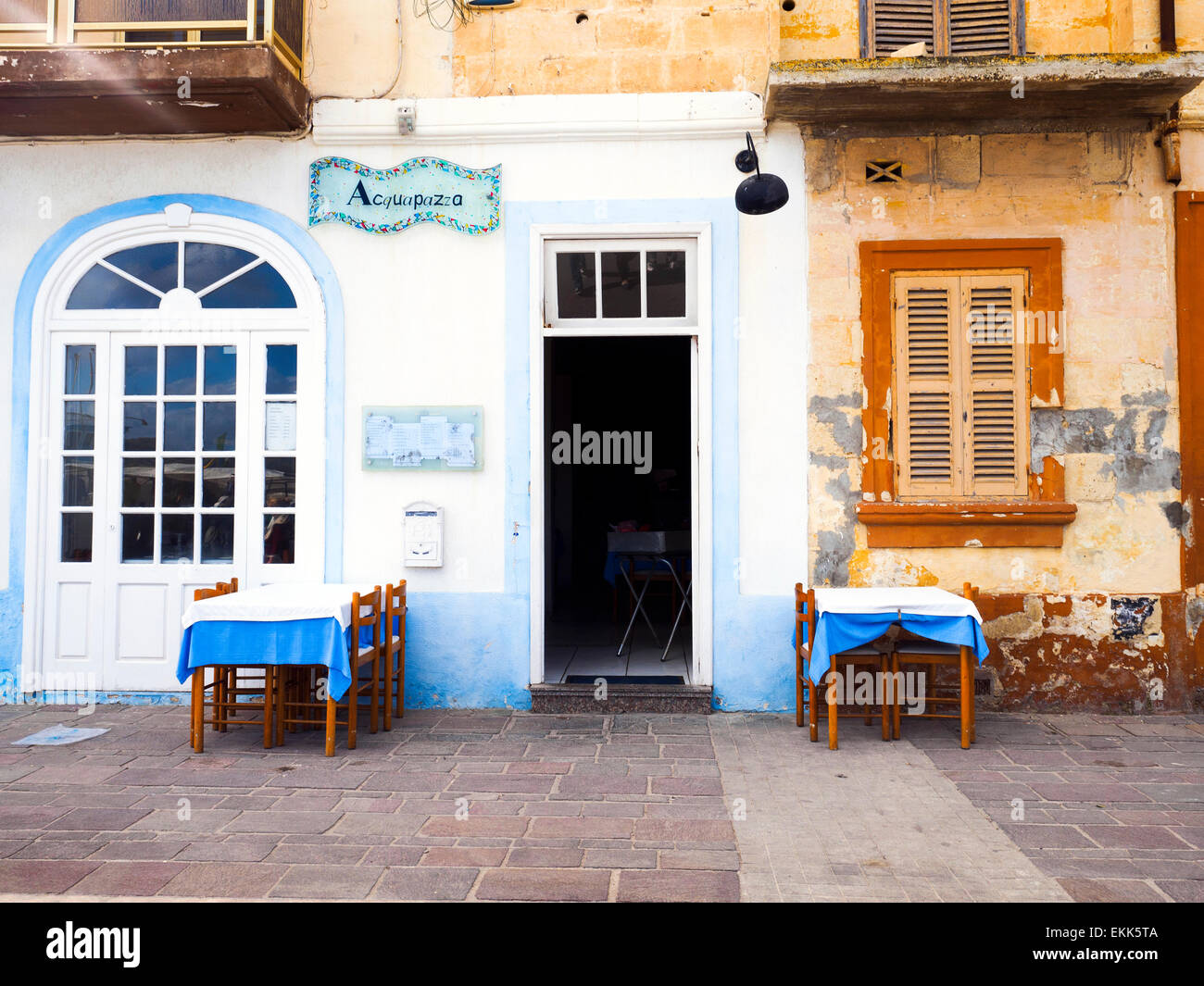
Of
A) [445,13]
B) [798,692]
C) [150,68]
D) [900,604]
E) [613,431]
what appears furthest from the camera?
[613,431]

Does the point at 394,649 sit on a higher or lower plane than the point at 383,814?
higher

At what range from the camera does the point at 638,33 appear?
6410mm

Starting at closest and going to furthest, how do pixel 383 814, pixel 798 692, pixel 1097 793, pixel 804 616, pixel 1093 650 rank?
pixel 383 814, pixel 1097 793, pixel 804 616, pixel 798 692, pixel 1093 650

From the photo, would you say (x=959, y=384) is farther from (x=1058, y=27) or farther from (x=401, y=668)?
(x=401, y=668)

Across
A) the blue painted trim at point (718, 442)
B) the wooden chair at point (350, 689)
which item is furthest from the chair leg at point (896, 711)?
the wooden chair at point (350, 689)

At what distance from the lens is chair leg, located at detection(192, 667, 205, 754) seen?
5.28 m

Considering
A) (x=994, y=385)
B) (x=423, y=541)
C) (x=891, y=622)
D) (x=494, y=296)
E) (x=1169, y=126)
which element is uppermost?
(x=1169, y=126)

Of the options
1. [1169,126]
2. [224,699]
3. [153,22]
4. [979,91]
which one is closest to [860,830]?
[224,699]

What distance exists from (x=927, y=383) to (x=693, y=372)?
5.28 ft

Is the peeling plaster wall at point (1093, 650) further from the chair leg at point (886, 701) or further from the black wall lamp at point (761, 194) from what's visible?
the black wall lamp at point (761, 194)

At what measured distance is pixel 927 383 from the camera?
6.25m

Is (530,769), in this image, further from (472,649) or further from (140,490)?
(140,490)

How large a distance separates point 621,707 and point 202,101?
490 cm

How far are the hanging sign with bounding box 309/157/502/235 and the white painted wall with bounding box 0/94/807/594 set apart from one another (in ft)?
0.27
